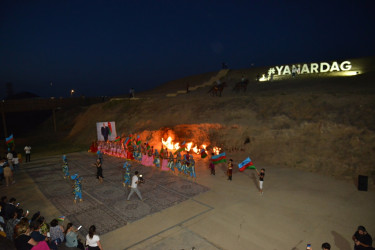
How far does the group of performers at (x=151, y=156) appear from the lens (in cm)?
1666

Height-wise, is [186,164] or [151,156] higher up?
[151,156]

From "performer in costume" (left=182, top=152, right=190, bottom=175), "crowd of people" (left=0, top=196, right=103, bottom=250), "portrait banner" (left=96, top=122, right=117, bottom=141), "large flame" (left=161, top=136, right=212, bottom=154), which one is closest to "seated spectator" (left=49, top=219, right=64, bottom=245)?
"crowd of people" (left=0, top=196, right=103, bottom=250)

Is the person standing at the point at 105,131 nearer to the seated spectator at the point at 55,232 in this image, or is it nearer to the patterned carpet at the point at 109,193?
the patterned carpet at the point at 109,193

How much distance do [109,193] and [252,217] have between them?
27.4 feet

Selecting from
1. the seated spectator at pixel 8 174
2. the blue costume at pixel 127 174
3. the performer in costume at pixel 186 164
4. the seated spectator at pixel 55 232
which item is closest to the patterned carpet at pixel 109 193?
the blue costume at pixel 127 174

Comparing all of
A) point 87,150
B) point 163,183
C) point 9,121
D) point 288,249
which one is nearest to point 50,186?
point 163,183

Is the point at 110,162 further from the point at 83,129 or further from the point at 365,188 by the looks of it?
the point at 365,188

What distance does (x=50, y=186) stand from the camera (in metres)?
15.4

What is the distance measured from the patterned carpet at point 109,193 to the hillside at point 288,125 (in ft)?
22.5

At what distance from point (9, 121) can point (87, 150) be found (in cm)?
4047

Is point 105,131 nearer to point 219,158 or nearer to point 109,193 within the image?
point 109,193

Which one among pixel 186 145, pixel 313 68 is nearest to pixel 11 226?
pixel 186 145

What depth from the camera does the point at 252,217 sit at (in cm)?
1080

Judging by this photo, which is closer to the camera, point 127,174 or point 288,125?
point 127,174
